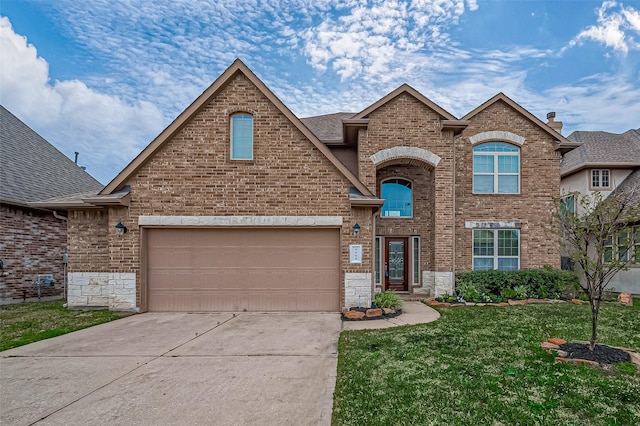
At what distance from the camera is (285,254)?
1009cm

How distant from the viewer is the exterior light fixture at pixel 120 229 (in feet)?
31.8

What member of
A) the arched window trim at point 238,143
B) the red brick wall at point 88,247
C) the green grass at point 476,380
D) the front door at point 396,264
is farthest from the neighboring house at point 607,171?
the red brick wall at point 88,247

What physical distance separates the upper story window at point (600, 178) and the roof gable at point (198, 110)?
12.2 metres

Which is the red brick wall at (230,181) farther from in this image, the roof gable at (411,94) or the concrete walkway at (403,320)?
the roof gable at (411,94)

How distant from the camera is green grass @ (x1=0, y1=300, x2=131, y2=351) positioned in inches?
291

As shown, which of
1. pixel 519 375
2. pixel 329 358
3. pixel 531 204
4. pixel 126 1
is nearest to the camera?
pixel 519 375

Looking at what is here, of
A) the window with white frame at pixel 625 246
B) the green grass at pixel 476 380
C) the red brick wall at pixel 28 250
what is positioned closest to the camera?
the green grass at pixel 476 380

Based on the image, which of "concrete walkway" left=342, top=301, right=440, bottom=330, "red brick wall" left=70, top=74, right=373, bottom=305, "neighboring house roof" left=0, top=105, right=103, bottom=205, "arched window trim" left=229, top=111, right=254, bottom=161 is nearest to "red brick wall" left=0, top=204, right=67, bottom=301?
"neighboring house roof" left=0, top=105, right=103, bottom=205

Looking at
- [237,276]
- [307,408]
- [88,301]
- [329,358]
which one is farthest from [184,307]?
[307,408]

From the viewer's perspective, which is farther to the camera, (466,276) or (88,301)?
(466,276)

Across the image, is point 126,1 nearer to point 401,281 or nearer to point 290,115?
point 290,115

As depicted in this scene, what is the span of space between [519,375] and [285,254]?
6.41m

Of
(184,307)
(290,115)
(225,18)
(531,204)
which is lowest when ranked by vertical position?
(184,307)

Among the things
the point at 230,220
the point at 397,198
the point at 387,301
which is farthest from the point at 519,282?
the point at 230,220
